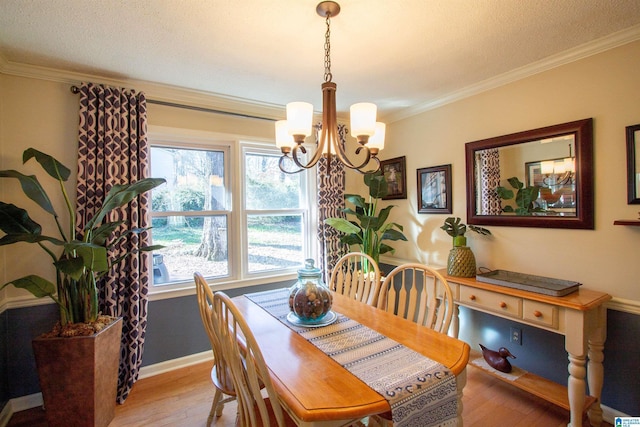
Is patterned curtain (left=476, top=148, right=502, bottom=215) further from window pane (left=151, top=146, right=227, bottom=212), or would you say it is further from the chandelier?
window pane (left=151, top=146, right=227, bottom=212)

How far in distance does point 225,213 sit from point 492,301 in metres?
2.28

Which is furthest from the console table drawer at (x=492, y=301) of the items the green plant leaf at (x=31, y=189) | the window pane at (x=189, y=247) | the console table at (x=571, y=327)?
the green plant leaf at (x=31, y=189)

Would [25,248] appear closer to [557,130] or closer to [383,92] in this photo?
[383,92]

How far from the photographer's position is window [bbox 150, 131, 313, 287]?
8.83 feet

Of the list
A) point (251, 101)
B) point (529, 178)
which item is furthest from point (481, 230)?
point (251, 101)

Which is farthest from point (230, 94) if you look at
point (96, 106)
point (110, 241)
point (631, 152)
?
point (631, 152)

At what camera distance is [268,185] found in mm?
3141

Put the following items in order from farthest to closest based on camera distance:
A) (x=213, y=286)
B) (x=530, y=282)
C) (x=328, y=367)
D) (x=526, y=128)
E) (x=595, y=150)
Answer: (x=213, y=286)
(x=526, y=128)
(x=530, y=282)
(x=595, y=150)
(x=328, y=367)

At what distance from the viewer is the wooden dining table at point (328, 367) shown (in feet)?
3.15

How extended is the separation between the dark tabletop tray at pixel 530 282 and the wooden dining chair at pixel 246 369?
160 centimetres

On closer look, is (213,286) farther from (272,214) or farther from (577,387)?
(577,387)

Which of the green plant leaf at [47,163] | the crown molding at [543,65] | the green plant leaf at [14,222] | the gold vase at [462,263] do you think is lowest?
the gold vase at [462,263]

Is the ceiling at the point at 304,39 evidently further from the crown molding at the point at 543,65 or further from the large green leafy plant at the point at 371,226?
the large green leafy plant at the point at 371,226

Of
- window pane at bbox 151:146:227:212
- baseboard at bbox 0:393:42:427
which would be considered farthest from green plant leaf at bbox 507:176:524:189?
baseboard at bbox 0:393:42:427
